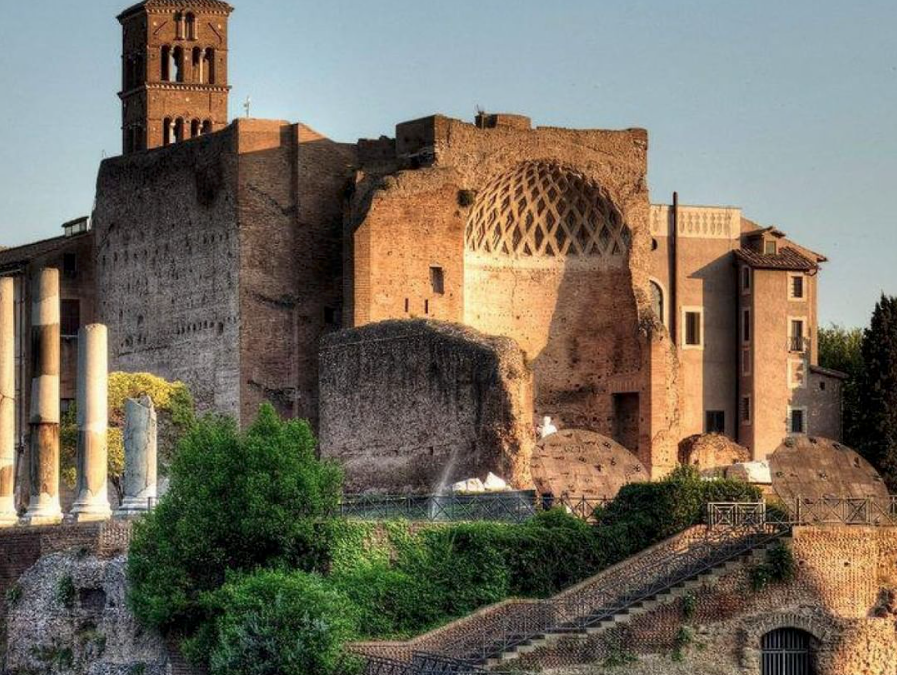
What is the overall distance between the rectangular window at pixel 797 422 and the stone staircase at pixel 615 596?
88.4 ft

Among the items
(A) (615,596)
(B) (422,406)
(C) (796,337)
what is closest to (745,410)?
(C) (796,337)

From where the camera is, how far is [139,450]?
5981 centimetres

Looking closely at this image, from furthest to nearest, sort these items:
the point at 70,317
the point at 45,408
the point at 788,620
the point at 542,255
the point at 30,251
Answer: the point at 30,251
the point at 70,317
the point at 542,255
the point at 45,408
the point at 788,620

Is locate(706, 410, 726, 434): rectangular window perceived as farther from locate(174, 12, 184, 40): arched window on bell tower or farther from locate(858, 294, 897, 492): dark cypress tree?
locate(174, 12, 184, 40): arched window on bell tower

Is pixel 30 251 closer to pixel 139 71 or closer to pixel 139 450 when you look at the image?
pixel 139 71

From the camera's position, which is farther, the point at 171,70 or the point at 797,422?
the point at 171,70

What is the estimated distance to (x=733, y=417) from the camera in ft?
271

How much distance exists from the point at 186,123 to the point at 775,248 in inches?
1176

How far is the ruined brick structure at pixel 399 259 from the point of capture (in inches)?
2906

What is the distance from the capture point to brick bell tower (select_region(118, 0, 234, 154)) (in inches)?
4129

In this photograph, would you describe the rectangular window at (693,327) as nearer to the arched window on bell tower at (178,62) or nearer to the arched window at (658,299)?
the arched window at (658,299)

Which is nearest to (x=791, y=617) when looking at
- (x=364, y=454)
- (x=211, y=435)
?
(x=211, y=435)

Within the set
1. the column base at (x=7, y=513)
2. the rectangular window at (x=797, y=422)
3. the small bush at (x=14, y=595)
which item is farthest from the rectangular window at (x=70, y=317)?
the small bush at (x=14, y=595)

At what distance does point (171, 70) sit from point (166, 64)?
0.36 metres
